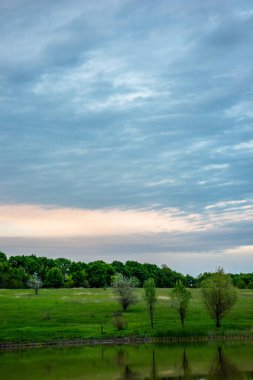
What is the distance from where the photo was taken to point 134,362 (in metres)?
58.3

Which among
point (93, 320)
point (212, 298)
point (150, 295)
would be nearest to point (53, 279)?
point (93, 320)

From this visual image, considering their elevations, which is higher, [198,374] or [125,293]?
[125,293]

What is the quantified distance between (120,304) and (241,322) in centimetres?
3048

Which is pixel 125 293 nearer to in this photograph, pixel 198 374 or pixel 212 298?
pixel 212 298

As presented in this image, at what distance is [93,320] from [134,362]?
37753 mm

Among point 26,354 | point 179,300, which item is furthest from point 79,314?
point 26,354

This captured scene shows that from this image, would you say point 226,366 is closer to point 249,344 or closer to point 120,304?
point 249,344

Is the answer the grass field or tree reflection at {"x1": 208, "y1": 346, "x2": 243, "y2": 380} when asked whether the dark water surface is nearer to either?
tree reflection at {"x1": 208, "y1": 346, "x2": 243, "y2": 380}

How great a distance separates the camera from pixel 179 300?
8612cm

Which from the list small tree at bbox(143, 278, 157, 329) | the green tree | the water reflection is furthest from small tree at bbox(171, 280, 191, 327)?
the green tree

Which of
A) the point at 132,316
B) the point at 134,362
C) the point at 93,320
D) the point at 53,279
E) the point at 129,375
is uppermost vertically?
the point at 53,279

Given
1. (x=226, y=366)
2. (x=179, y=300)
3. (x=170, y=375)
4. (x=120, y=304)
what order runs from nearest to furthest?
(x=170, y=375) < (x=226, y=366) < (x=179, y=300) < (x=120, y=304)

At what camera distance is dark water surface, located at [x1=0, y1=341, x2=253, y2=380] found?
50625 mm

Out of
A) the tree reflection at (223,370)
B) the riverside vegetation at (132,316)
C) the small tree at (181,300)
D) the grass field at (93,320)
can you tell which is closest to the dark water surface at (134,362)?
the tree reflection at (223,370)
